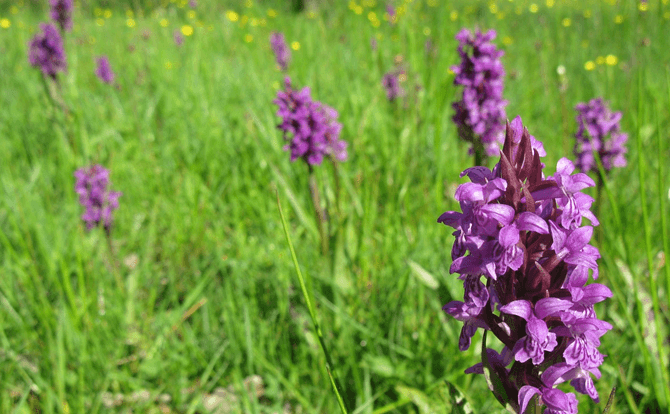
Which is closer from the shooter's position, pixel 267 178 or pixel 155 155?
pixel 267 178

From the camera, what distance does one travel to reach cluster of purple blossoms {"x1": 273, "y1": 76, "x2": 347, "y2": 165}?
2.13 meters

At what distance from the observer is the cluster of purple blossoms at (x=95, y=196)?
239 centimetres

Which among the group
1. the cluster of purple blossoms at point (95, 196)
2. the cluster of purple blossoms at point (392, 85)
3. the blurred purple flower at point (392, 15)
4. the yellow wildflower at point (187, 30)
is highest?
the yellow wildflower at point (187, 30)

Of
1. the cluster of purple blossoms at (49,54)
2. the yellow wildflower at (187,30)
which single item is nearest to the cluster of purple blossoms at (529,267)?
the cluster of purple blossoms at (49,54)

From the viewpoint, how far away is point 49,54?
142 inches

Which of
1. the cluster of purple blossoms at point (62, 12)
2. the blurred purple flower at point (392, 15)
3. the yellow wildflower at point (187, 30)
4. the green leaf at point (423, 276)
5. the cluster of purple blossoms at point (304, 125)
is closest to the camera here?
the green leaf at point (423, 276)

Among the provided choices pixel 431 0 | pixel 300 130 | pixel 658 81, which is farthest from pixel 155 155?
pixel 431 0

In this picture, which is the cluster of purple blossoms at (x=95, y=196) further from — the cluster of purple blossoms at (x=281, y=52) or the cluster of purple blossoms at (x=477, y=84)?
→ the cluster of purple blossoms at (x=281, y=52)

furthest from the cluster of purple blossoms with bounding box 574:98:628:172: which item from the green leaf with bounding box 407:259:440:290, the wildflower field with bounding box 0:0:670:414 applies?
the green leaf with bounding box 407:259:440:290

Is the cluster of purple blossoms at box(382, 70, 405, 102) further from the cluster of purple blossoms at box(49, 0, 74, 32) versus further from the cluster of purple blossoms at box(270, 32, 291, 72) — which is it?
the cluster of purple blossoms at box(49, 0, 74, 32)

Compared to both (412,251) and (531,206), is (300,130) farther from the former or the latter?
(531,206)

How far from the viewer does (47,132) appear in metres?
3.81

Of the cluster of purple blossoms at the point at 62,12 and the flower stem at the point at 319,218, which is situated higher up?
the cluster of purple blossoms at the point at 62,12

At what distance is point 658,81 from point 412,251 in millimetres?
3467
